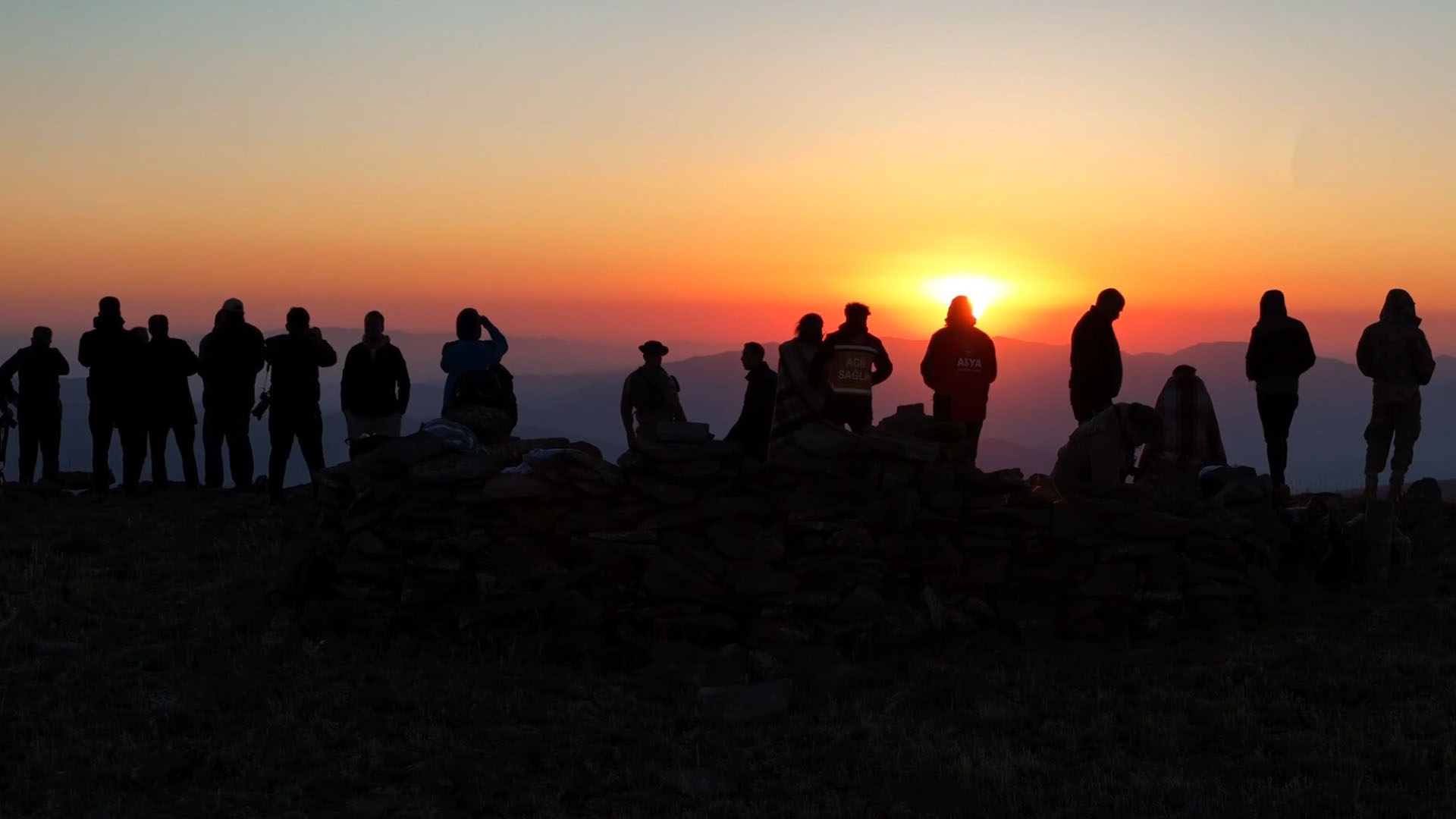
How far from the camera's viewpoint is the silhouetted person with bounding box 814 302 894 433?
13.3 meters

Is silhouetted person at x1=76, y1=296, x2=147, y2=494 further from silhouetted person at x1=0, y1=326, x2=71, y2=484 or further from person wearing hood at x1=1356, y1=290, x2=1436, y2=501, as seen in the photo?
person wearing hood at x1=1356, y1=290, x2=1436, y2=501

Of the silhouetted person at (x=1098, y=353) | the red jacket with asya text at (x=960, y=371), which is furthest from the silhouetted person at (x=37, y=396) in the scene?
the silhouetted person at (x=1098, y=353)

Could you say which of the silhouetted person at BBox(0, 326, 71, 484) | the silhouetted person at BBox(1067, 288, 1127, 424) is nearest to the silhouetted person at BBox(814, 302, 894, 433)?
the silhouetted person at BBox(1067, 288, 1127, 424)

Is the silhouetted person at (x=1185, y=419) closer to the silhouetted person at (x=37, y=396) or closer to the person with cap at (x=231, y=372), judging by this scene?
the person with cap at (x=231, y=372)

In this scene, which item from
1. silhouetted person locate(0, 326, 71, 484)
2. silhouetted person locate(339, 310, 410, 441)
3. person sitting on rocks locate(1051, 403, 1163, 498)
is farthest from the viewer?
silhouetted person locate(0, 326, 71, 484)

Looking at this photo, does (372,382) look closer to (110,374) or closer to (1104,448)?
(110,374)

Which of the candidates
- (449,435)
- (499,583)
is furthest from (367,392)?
(499,583)

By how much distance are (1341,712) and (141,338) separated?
15.7 meters

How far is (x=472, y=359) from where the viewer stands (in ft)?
48.8

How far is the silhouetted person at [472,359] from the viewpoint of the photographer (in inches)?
575

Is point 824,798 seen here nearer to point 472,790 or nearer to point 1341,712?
point 472,790

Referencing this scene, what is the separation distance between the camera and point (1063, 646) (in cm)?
1196

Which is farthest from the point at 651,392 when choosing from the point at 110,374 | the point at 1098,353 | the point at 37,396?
the point at 37,396

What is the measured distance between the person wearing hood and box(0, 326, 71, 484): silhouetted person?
16875 millimetres
